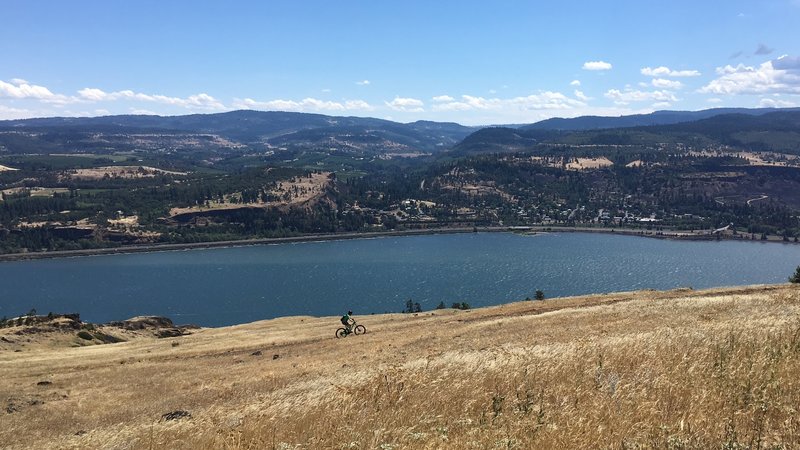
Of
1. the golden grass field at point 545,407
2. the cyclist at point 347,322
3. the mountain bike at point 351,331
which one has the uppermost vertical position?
the golden grass field at point 545,407

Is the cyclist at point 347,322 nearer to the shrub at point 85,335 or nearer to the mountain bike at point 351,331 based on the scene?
the mountain bike at point 351,331

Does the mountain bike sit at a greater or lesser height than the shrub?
greater

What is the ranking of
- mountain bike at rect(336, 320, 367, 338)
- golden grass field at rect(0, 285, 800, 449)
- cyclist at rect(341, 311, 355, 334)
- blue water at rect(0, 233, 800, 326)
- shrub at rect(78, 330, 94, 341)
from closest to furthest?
golden grass field at rect(0, 285, 800, 449) → cyclist at rect(341, 311, 355, 334) → mountain bike at rect(336, 320, 367, 338) → shrub at rect(78, 330, 94, 341) → blue water at rect(0, 233, 800, 326)

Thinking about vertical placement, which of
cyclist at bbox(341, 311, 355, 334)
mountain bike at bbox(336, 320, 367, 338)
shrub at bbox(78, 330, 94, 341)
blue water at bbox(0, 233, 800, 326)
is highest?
cyclist at bbox(341, 311, 355, 334)

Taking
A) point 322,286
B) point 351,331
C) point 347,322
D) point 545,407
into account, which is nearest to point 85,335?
point 351,331

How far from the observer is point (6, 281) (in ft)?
620

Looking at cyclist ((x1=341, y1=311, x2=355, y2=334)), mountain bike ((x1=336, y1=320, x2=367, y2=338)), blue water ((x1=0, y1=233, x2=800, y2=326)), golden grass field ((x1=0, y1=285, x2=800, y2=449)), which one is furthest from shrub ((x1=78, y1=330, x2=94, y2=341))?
blue water ((x1=0, y1=233, x2=800, y2=326))

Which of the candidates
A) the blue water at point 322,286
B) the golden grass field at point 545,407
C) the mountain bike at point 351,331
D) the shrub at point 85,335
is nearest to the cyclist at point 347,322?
the mountain bike at point 351,331

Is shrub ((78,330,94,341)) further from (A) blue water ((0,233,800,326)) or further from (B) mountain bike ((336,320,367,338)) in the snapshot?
(A) blue water ((0,233,800,326))

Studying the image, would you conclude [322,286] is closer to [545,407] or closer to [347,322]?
[347,322]

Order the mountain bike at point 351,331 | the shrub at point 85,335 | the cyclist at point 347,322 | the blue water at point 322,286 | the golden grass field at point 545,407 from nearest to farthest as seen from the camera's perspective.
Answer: the golden grass field at point 545,407 → the cyclist at point 347,322 → the mountain bike at point 351,331 → the shrub at point 85,335 → the blue water at point 322,286

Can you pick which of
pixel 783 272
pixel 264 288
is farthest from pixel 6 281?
pixel 783 272

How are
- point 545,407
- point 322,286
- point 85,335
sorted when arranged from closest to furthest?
1. point 545,407
2. point 85,335
3. point 322,286

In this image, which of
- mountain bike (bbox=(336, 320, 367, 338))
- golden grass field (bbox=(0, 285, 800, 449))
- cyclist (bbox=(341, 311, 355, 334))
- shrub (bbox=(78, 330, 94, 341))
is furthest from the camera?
shrub (bbox=(78, 330, 94, 341))
